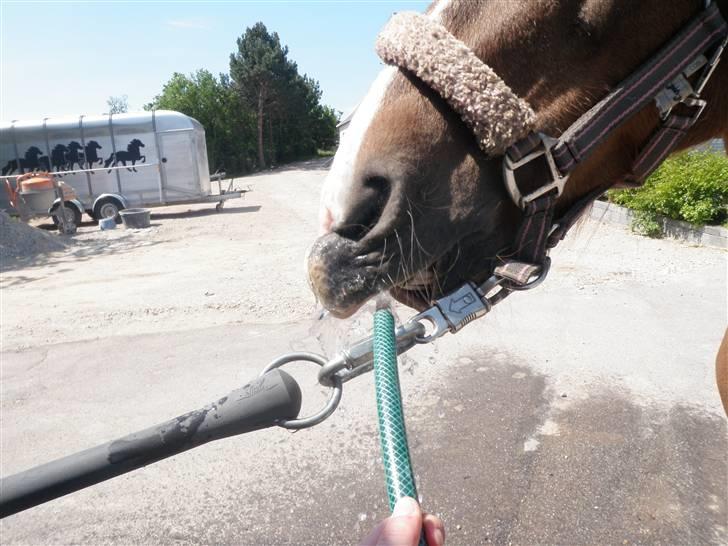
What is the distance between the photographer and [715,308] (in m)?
5.25

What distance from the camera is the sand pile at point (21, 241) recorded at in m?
10.7

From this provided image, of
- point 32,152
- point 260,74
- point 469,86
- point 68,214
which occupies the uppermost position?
point 260,74

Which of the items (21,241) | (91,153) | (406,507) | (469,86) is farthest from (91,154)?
(406,507)

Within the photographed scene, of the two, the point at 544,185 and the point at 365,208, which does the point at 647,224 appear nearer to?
the point at 544,185

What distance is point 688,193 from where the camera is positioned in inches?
314

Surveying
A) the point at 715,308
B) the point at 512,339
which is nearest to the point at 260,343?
the point at 512,339

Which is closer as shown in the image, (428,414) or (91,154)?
(428,414)

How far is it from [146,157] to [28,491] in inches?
635

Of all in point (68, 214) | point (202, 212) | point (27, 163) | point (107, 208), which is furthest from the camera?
point (202, 212)

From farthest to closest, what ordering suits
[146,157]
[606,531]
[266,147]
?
[266,147], [146,157], [606,531]

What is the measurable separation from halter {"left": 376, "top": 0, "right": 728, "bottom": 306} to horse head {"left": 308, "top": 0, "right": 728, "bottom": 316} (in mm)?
39

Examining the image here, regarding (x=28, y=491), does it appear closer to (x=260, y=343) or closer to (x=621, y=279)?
(x=260, y=343)

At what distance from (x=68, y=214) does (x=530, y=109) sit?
636 inches

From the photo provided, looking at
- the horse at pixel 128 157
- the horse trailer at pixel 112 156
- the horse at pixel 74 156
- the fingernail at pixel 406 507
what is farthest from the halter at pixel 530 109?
the horse at pixel 74 156
